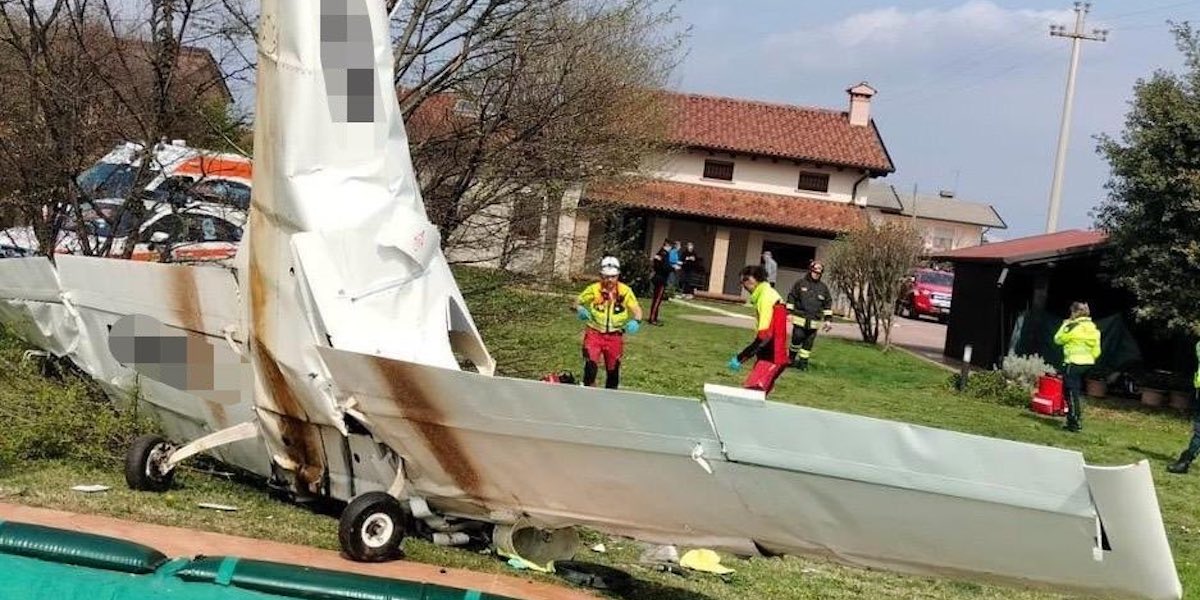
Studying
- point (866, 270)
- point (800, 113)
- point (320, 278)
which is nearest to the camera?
point (320, 278)

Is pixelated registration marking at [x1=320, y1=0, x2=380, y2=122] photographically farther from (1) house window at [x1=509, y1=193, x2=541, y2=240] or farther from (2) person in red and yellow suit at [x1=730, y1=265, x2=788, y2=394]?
(2) person in red and yellow suit at [x1=730, y1=265, x2=788, y2=394]

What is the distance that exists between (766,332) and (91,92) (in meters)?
6.43

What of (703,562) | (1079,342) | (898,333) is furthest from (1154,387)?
(703,562)

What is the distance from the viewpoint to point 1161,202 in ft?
64.8

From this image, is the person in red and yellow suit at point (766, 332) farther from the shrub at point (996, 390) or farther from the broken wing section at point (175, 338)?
the shrub at point (996, 390)

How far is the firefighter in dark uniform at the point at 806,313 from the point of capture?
19266mm

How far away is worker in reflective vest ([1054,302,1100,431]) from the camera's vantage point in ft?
50.6

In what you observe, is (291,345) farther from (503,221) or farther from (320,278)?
(503,221)

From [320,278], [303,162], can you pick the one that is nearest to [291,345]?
[320,278]

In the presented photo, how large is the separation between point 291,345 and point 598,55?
24.7ft

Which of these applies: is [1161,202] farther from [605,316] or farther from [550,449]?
[550,449]

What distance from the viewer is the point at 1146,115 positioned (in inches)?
A: 808

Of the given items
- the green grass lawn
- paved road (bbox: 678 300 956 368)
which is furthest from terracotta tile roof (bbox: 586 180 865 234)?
the green grass lawn

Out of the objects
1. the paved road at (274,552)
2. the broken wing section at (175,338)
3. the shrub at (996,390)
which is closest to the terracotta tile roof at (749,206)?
the shrub at (996,390)
